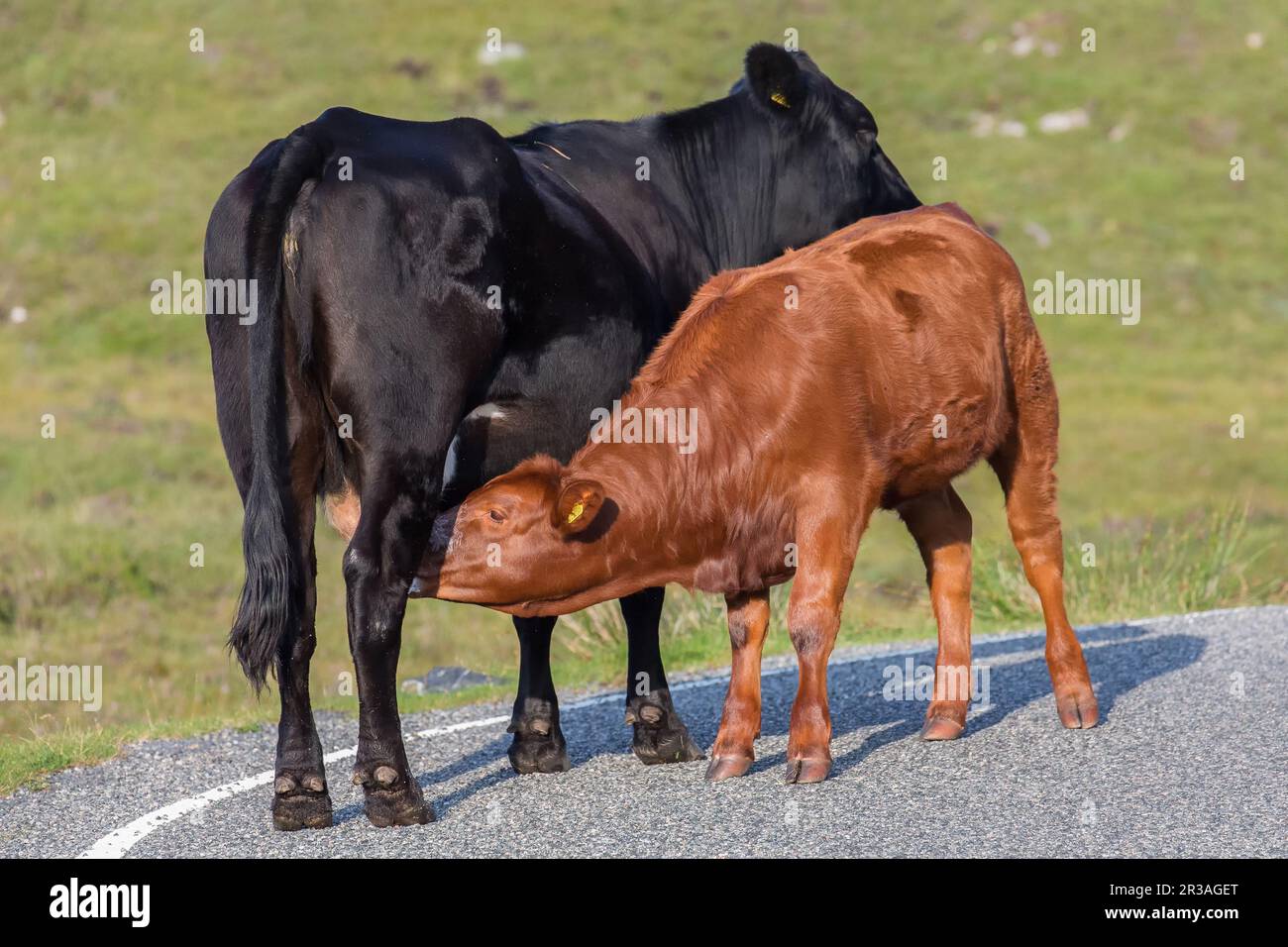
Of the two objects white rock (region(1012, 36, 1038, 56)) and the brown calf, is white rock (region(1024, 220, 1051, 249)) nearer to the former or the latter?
white rock (region(1012, 36, 1038, 56))

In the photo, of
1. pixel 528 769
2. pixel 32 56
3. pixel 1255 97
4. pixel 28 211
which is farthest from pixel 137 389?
pixel 1255 97

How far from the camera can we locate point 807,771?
665cm

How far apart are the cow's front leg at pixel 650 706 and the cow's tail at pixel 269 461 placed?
5.59 ft

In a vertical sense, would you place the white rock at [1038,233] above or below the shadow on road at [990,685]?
above

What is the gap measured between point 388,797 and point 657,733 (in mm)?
1471

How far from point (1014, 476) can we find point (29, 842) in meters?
4.52

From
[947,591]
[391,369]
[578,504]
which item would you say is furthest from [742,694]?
[391,369]

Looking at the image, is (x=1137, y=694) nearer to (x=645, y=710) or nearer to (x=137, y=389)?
(x=645, y=710)

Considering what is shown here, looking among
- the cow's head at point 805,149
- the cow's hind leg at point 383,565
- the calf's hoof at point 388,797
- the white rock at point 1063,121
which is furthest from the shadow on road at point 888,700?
the white rock at point 1063,121

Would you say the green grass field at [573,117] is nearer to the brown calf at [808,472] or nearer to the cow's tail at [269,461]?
the cow's tail at [269,461]

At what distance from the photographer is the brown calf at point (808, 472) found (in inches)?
245

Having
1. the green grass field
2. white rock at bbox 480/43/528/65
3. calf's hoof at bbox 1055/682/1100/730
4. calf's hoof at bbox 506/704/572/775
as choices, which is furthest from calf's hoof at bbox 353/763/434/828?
white rock at bbox 480/43/528/65

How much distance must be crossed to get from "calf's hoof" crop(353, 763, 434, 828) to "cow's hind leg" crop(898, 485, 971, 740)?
2.35 meters

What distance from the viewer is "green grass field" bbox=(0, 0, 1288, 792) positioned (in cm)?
1423
